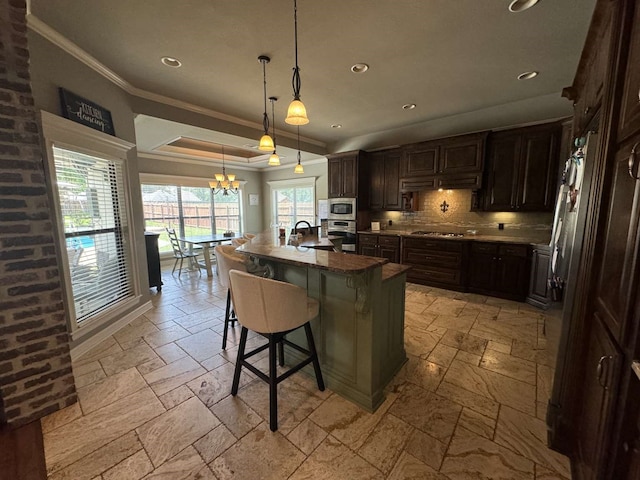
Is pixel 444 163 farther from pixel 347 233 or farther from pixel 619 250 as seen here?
pixel 619 250

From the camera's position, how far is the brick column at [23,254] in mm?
1546

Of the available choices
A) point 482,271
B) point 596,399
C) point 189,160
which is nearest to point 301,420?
point 596,399

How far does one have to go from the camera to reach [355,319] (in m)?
1.81

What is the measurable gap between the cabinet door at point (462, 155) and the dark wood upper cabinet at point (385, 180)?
826mm

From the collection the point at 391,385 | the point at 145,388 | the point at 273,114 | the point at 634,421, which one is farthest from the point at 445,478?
the point at 273,114

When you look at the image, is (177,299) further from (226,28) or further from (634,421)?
(634,421)

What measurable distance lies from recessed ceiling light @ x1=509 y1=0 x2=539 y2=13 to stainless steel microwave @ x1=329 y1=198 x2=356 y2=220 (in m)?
3.53

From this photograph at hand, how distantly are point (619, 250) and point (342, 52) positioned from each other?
99.9 inches

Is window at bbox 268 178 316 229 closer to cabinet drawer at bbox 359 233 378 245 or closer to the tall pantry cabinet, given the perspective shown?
cabinet drawer at bbox 359 233 378 245

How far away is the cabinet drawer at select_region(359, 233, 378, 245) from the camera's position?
4957mm

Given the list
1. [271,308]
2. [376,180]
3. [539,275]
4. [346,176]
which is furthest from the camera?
[346,176]

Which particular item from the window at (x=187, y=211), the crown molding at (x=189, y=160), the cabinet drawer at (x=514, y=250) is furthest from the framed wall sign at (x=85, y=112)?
the cabinet drawer at (x=514, y=250)

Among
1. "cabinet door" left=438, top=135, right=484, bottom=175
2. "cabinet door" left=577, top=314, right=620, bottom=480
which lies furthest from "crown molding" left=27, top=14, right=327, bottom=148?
"cabinet door" left=577, top=314, right=620, bottom=480

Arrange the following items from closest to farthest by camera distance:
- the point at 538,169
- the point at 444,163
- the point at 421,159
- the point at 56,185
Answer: the point at 56,185
the point at 538,169
the point at 444,163
the point at 421,159
